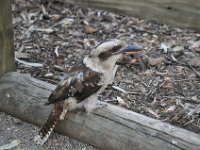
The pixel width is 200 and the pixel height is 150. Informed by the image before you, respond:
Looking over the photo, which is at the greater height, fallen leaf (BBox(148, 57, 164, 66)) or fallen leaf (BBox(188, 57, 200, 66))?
fallen leaf (BBox(188, 57, 200, 66))

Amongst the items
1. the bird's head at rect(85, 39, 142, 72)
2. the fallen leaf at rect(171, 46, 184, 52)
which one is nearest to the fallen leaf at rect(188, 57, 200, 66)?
the fallen leaf at rect(171, 46, 184, 52)

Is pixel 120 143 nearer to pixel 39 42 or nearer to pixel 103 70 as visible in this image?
pixel 103 70

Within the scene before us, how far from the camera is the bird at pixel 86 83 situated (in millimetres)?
3105

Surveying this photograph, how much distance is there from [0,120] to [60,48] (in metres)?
1.23

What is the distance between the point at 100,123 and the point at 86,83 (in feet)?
1.05

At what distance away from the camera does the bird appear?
10.2 ft

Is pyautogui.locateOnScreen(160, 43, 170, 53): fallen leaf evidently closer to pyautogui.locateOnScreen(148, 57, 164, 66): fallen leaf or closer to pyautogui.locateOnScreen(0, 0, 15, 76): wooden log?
pyautogui.locateOnScreen(148, 57, 164, 66): fallen leaf

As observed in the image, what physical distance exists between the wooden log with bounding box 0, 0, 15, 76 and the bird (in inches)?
30.0

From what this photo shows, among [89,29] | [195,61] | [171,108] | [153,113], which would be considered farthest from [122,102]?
[89,29]

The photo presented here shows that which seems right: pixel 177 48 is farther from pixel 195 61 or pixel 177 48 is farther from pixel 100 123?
pixel 100 123

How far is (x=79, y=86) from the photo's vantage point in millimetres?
3252

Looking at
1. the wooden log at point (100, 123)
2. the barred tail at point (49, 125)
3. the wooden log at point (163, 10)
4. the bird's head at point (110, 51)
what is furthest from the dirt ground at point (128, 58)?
the bird's head at point (110, 51)

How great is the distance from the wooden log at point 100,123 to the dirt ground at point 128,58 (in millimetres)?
165

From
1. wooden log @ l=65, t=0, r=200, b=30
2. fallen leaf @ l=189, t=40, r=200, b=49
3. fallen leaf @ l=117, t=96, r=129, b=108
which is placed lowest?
fallen leaf @ l=117, t=96, r=129, b=108
